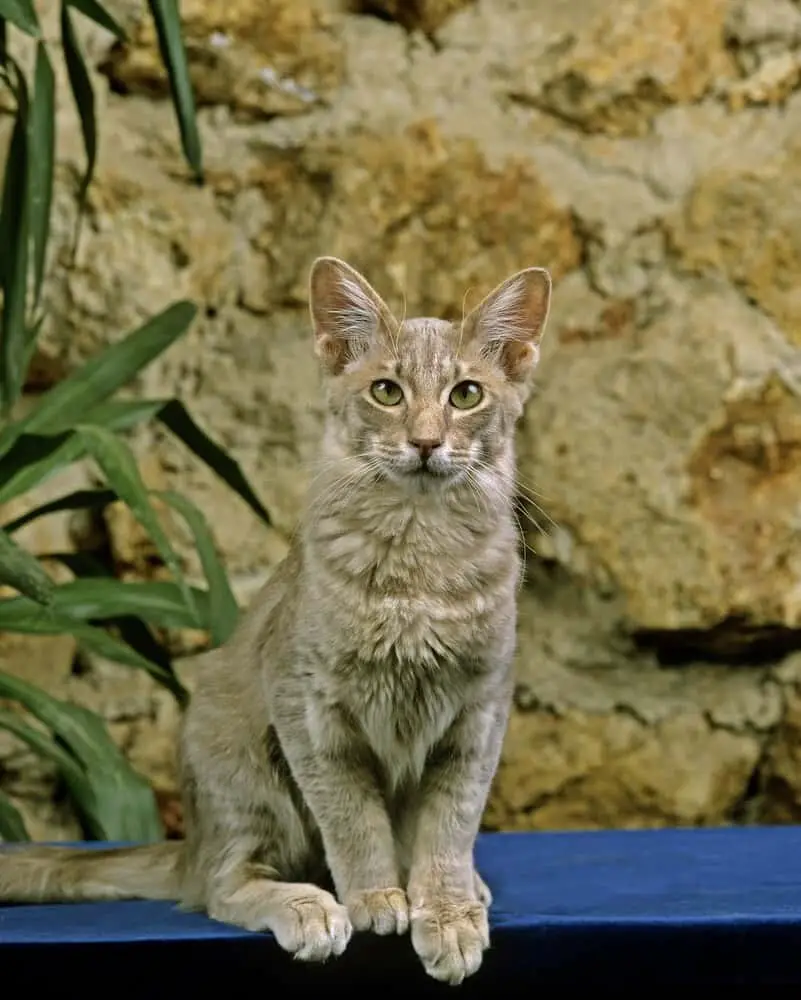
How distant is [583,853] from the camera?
1.24 m

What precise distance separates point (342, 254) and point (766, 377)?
0.49 metres

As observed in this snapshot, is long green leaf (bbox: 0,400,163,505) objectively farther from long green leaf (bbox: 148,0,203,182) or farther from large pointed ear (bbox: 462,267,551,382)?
large pointed ear (bbox: 462,267,551,382)

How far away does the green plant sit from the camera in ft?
4.37

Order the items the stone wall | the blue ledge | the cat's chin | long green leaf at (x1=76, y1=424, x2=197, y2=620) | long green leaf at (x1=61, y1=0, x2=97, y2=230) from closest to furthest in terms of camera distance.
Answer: the blue ledge → the cat's chin → long green leaf at (x1=76, y1=424, x2=197, y2=620) → long green leaf at (x1=61, y1=0, x2=97, y2=230) → the stone wall

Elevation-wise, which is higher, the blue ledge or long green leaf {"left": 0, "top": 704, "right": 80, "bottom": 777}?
the blue ledge

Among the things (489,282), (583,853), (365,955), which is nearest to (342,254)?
(489,282)

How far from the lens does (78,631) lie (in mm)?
1354

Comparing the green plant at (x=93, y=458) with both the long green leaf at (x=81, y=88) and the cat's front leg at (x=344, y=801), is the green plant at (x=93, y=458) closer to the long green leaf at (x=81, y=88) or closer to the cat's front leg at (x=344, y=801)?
the long green leaf at (x=81, y=88)

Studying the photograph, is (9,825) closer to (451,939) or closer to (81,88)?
(451,939)

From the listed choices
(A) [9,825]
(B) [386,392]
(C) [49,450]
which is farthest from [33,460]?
(B) [386,392]

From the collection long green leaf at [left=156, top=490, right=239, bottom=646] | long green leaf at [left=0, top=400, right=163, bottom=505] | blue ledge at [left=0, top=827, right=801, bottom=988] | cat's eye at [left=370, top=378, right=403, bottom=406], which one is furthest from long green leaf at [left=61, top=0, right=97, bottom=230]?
blue ledge at [left=0, top=827, right=801, bottom=988]

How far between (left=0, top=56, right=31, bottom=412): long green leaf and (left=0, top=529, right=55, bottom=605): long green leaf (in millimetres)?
285

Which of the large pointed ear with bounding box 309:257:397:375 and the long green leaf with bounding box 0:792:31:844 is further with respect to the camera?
the long green leaf with bounding box 0:792:31:844

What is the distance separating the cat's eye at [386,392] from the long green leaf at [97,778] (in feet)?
1.65
